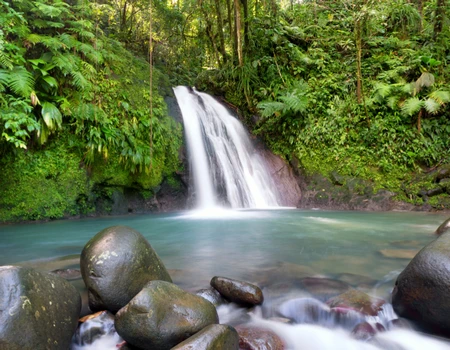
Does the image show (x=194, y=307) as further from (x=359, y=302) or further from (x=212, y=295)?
(x=359, y=302)

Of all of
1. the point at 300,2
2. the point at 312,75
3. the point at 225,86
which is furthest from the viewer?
the point at 300,2

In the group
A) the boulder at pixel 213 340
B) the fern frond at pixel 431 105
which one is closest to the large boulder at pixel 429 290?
the boulder at pixel 213 340

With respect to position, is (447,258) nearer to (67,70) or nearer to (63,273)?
(63,273)

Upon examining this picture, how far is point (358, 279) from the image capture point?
138 inches

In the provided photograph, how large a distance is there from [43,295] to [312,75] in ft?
35.9

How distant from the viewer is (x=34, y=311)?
7.04 feet

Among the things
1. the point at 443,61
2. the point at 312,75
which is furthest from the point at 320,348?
the point at 443,61

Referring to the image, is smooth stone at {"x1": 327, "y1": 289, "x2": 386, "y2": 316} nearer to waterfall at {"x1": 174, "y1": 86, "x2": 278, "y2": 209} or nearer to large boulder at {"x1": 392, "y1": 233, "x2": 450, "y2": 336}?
large boulder at {"x1": 392, "y1": 233, "x2": 450, "y2": 336}

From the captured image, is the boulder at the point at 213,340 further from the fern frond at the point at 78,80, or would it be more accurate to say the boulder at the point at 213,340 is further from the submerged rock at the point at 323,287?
the fern frond at the point at 78,80

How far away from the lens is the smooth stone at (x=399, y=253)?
4258 millimetres

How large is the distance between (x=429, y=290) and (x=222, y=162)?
781 cm

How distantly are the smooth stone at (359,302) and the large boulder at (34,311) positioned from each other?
2317 millimetres

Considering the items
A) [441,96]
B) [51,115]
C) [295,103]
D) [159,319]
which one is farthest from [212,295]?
[441,96]

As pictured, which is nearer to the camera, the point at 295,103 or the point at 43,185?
the point at 43,185
